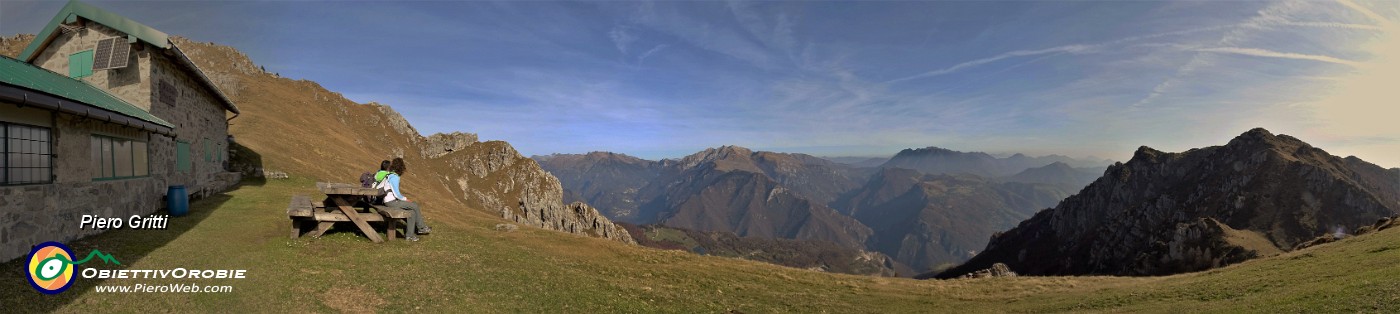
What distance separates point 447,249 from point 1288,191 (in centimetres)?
26618

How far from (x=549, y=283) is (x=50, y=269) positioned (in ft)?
39.2

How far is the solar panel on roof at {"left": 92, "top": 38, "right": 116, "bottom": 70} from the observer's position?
24.1 m

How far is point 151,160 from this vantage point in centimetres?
2397

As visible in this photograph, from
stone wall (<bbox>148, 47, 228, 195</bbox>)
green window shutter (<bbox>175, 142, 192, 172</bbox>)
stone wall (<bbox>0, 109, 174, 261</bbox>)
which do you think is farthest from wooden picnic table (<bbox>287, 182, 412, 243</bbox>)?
green window shutter (<bbox>175, 142, 192, 172</bbox>)

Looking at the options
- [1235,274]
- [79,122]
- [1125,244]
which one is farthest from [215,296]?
[1125,244]

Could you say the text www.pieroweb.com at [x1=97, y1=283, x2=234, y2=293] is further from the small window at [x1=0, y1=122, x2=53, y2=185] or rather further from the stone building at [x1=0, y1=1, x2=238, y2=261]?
the small window at [x1=0, y1=122, x2=53, y2=185]

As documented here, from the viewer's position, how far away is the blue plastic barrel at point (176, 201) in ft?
75.1

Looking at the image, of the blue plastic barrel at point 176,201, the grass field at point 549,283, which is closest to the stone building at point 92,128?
the blue plastic barrel at point 176,201

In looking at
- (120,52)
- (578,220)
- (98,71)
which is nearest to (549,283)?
(120,52)

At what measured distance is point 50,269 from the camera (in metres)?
12.3

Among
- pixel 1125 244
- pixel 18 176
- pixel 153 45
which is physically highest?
pixel 153 45

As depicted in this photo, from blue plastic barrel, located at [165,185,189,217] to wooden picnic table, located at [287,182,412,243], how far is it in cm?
739

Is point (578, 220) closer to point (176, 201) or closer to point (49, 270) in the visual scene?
point (176, 201)

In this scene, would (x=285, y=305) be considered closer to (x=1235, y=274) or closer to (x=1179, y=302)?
(x=1179, y=302)
